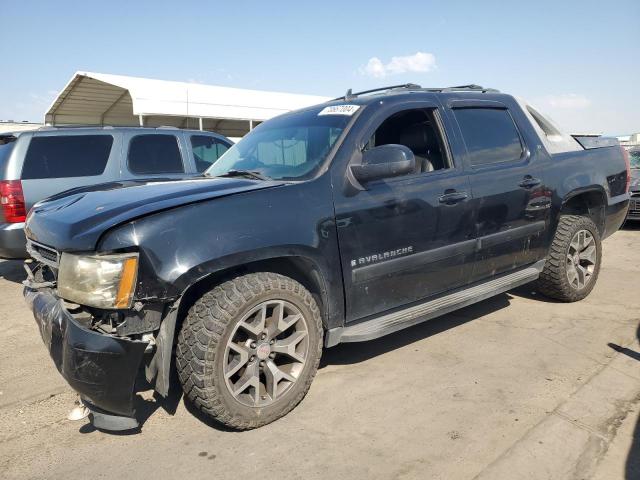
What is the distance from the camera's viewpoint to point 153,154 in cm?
630

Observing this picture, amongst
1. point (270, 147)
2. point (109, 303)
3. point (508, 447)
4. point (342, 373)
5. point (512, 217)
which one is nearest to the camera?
point (109, 303)

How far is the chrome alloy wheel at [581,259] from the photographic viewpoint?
437 centimetres

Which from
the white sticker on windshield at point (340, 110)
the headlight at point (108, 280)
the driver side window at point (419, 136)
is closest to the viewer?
the headlight at point (108, 280)

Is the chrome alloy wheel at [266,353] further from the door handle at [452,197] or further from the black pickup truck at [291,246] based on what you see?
the door handle at [452,197]

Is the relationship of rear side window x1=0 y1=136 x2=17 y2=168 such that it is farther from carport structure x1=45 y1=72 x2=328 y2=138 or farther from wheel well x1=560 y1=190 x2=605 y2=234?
carport structure x1=45 y1=72 x2=328 y2=138

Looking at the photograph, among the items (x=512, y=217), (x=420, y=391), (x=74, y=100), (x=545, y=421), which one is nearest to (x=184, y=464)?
(x=420, y=391)

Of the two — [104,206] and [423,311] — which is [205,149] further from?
[423,311]

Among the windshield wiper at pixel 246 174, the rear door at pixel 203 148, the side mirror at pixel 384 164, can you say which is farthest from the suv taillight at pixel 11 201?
the side mirror at pixel 384 164

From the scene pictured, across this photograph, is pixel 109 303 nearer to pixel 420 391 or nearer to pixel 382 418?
pixel 382 418

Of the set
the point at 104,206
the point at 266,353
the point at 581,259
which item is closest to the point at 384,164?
the point at 266,353

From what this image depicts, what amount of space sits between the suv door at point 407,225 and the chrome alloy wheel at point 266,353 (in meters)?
0.42

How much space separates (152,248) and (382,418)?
158cm

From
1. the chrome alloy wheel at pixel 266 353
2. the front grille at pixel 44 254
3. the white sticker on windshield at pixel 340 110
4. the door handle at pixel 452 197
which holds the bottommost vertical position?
the chrome alloy wheel at pixel 266 353

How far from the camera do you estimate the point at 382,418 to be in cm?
261
